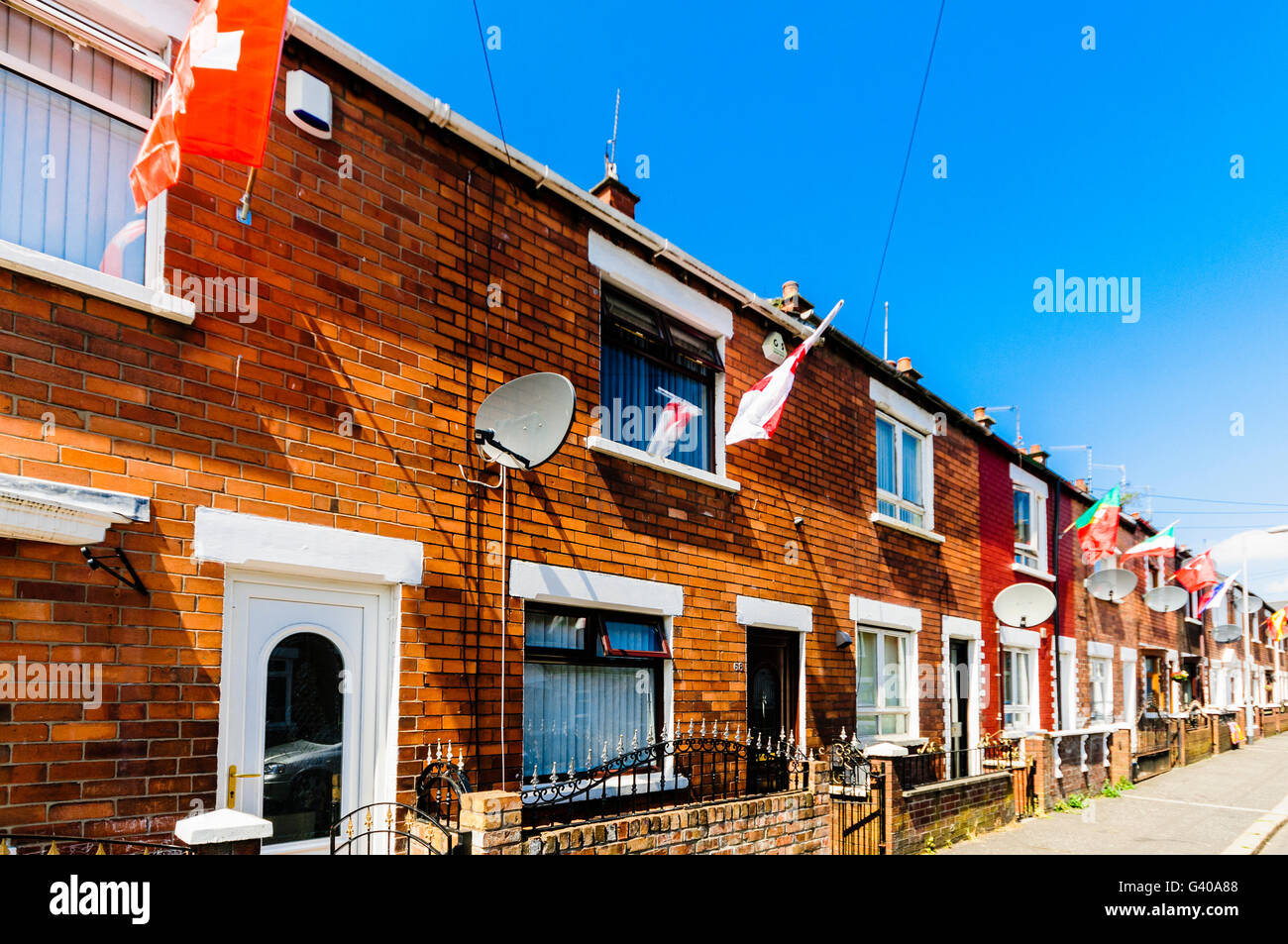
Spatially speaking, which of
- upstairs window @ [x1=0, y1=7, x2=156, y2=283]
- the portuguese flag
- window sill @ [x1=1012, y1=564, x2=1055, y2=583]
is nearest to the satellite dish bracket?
upstairs window @ [x1=0, y1=7, x2=156, y2=283]

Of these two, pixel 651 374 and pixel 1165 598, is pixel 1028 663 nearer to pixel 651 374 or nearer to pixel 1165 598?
pixel 1165 598

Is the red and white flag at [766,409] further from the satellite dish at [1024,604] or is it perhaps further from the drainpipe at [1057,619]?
the drainpipe at [1057,619]

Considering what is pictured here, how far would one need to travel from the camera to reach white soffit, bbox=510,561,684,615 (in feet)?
23.3

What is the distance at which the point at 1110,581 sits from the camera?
19844 millimetres

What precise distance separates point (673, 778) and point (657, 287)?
4.35 meters

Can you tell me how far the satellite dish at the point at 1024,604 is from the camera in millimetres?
15000

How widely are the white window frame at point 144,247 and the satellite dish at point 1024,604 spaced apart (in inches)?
512

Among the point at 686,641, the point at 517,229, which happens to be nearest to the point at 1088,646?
the point at 686,641

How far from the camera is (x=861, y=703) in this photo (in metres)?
11.6

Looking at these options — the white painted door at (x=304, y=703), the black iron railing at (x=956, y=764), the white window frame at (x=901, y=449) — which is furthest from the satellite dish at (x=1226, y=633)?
the white painted door at (x=304, y=703)

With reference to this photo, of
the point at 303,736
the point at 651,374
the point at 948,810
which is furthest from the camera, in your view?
the point at 948,810

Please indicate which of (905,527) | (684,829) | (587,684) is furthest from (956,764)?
(684,829)

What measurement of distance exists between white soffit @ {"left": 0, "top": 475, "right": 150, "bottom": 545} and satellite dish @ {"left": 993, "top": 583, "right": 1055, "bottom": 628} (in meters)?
13.3
